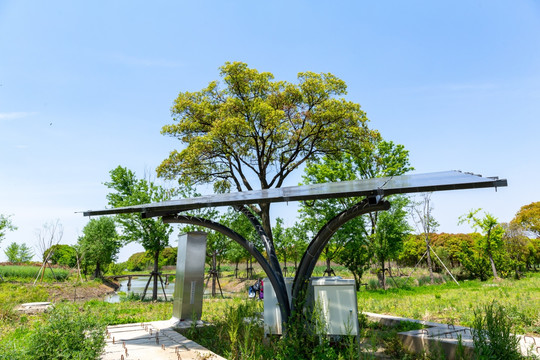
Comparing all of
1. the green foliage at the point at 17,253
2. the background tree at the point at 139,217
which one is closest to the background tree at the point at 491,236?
the background tree at the point at 139,217

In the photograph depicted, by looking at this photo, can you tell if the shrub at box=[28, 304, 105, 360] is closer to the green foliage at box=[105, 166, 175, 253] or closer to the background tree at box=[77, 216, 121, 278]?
the green foliage at box=[105, 166, 175, 253]

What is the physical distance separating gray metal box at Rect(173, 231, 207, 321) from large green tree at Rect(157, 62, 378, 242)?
27.9 ft

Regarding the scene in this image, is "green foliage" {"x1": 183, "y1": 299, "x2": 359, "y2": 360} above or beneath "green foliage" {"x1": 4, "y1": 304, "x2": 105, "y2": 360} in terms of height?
beneath

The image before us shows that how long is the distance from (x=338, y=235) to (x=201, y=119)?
996 cm

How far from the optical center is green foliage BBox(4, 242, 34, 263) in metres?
41.6

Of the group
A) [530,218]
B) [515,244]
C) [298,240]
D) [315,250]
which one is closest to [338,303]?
[315,250]

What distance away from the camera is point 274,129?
16.4m

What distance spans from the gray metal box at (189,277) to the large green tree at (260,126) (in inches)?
334

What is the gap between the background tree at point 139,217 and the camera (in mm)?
16781

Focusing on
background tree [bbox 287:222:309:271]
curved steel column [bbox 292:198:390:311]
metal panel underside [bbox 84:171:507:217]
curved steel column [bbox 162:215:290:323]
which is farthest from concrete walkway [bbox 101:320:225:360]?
background tree [bbox 287:222:309:271]

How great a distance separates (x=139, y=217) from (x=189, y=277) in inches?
374

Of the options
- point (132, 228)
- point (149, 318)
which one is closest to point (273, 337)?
point (149, 318)

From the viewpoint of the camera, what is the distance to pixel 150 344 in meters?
5.54

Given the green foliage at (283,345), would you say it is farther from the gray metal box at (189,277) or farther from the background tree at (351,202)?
the background tree at (351,202)
